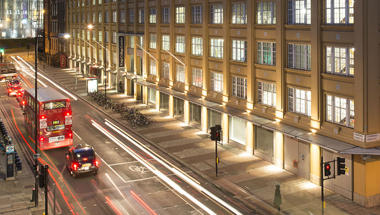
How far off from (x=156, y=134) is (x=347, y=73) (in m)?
20.1

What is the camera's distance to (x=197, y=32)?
42438 millimetres

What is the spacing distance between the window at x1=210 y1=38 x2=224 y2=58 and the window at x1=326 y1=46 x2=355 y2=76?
13132mm

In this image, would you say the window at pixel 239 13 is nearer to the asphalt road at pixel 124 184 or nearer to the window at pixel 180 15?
the window at pixel 180 15

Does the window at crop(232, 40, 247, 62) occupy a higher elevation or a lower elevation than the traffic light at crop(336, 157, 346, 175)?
higher

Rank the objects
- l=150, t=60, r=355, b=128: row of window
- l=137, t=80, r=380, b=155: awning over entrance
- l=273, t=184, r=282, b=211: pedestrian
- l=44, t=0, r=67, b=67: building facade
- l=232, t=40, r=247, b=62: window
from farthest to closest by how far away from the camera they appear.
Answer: l=44, t=0, r=67, b=67: building facade < l=232, t=40, r=247, b=62: window < l=150, t=60, r=355, b=128: row of window < l=137, t=80, r=380, b=155: awning over entrance < l=273, t=184, r=282, b=211: pedestrian

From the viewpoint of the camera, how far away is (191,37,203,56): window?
42.4 metres

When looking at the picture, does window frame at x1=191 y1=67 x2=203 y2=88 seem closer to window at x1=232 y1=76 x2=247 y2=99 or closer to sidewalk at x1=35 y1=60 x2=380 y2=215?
sidewalk at x1=35 y1=60 x2=380 y2=215

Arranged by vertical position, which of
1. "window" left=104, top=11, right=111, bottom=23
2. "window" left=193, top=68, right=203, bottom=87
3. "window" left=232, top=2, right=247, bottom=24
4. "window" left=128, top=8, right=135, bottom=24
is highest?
"window" left=104, top=11, right=111, bottom=23

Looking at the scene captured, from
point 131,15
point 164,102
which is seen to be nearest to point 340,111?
point 164,102

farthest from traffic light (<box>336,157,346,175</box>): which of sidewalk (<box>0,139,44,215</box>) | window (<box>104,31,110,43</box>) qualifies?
window (<box>104,31,110,43</box>)

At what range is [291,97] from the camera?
3059cm

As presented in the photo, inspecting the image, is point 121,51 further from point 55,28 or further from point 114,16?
point 55,28

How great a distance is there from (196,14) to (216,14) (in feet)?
13.2

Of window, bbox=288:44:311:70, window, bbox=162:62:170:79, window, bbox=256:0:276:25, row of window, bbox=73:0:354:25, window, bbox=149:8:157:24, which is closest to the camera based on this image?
row of window, bbox=73:0:354:25
